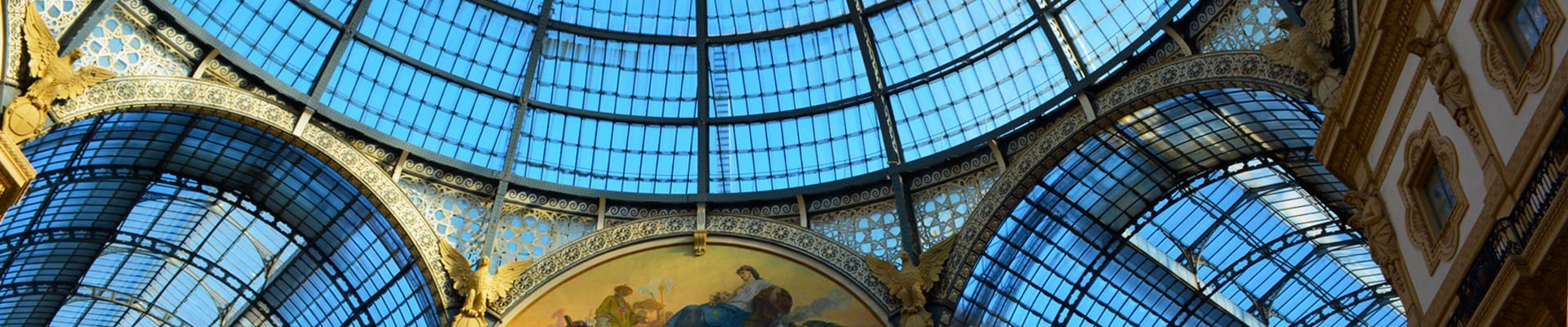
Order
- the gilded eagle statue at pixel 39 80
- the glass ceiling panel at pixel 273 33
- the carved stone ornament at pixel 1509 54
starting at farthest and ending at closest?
the glass ceiling panel at pixel 273 33 → the gilded eagle statue at pixel 39 80 → the carved stone ornament at pixel 1509 54

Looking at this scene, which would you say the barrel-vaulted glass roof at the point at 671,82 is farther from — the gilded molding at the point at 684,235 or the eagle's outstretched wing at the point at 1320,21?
the eagle's outstretched wing at the point at 1320,21

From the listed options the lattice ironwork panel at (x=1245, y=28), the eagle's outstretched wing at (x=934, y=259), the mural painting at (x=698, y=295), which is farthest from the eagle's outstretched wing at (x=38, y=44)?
the lattice ironwork panel at (x=1245, y=28)

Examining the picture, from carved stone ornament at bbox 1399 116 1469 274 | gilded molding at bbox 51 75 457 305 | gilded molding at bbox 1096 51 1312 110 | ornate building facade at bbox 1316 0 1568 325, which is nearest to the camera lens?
ornate building facade at bbox 1316 0 1568 325

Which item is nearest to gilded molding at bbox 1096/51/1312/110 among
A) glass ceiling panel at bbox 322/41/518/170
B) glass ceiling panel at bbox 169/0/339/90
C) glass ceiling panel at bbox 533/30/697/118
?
glass ceiling panel at bbox 533/30/697/118

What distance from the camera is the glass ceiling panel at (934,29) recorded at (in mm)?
35844

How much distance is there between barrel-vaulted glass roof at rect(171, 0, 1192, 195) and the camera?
36.1m

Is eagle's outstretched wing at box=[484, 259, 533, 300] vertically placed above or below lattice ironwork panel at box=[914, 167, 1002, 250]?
below

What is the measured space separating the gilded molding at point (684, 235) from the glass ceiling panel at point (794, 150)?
1767mm

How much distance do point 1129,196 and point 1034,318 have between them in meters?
4.83

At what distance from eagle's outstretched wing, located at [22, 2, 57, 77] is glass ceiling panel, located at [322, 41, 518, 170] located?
351 inches

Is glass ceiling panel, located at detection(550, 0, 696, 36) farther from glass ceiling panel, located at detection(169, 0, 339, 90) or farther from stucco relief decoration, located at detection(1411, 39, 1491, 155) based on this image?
stucco relief decoration, located at detection(1411, 39, 1491, 155)

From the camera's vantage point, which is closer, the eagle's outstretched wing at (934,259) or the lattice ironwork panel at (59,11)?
the lattice ironwork panel at (59,11)

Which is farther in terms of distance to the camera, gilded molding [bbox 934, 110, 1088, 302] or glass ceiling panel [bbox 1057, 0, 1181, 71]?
gilded molding [bbox 934, 110, 1088, 302]

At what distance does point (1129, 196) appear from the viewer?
122 feet
